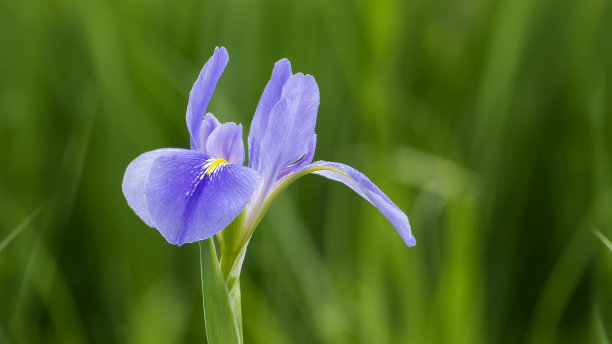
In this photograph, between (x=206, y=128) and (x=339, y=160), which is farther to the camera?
(x=339, y=160)

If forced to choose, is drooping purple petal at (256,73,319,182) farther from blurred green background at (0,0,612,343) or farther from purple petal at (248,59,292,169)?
blurred green background at (0,0,612,343)

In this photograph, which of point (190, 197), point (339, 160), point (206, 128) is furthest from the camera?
point (339, 160)

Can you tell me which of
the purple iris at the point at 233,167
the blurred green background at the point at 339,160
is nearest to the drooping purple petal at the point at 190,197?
the purple iris at the point at 233,167

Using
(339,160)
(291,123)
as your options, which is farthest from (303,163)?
(339,160)

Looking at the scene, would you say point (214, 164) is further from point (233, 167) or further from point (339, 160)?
point (339, 160)

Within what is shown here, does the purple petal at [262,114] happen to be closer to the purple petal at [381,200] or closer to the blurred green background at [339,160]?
the purple petal at [381,200]
